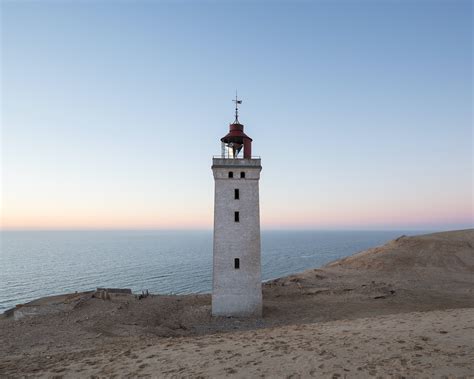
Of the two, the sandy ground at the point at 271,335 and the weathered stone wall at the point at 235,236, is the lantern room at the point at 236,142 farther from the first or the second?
the sandy ground at the point at 271,335

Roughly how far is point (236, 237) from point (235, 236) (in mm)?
118

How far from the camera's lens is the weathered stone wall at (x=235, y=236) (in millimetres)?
26281

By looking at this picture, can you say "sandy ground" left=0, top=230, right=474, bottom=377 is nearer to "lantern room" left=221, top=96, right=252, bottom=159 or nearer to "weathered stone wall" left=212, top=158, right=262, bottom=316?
"weathered stone wall" left=212, top=158, right=262, bottom=316

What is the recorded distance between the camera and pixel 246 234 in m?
26.3

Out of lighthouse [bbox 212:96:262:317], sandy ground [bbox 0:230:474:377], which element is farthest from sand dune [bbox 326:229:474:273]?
lighthouse [bbox 212:96:262:317]

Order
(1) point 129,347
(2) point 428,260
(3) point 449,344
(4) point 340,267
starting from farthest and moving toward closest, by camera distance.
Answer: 1. (4) point 340,267
2. (2) point 428,260
3. (1) point 129,347
4. (3) point 449,344

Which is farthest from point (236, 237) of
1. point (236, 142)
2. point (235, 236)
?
point (236, 142)

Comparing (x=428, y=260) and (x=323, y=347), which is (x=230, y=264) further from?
(x=428, y=260)

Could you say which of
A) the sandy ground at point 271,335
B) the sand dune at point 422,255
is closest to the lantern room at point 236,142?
the sandy ground at point 271,335

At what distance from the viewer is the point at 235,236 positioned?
86.3 feet

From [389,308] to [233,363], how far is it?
65.7 feet

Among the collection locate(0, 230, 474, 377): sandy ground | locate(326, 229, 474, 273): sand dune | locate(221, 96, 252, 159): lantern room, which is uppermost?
locate(221, 96, 252, 159): lantern room

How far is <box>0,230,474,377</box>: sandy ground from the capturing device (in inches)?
540

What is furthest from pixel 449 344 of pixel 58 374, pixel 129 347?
pixel 58 374
